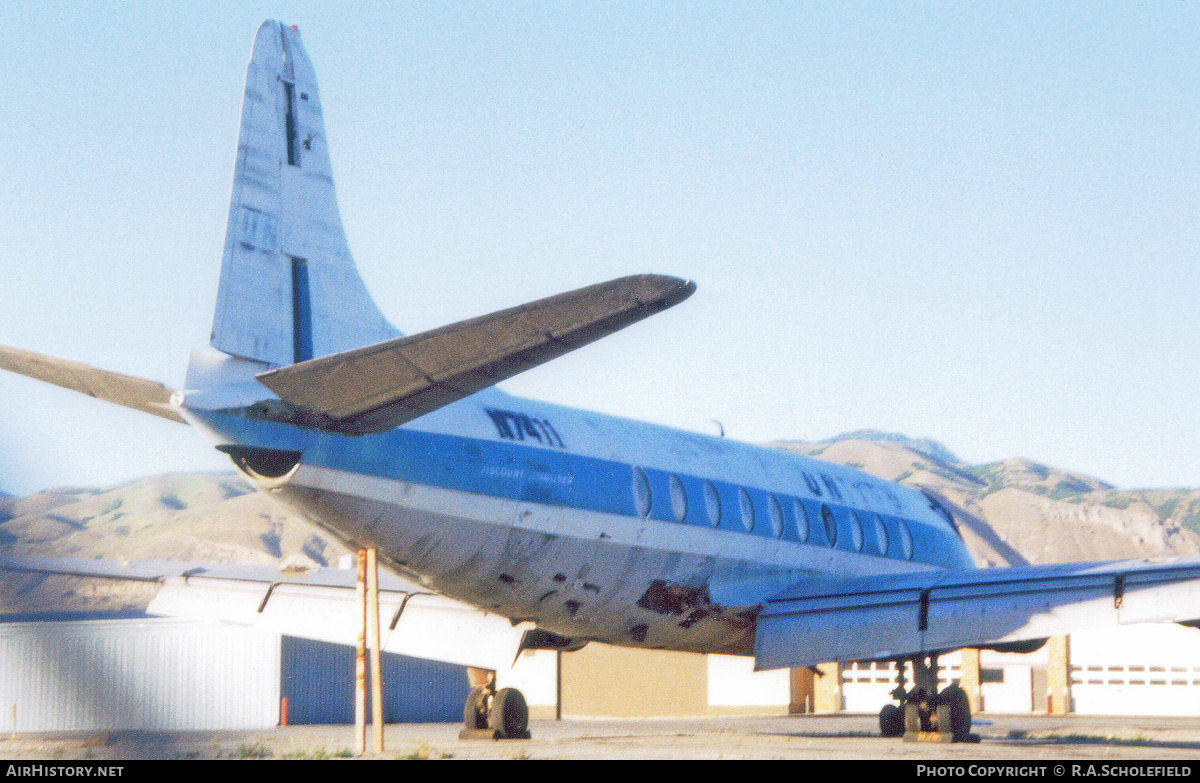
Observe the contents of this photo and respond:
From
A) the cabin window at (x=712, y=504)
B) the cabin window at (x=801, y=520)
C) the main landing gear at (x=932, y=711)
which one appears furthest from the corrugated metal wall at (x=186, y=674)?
the main landing gear at (x=932, y=711)

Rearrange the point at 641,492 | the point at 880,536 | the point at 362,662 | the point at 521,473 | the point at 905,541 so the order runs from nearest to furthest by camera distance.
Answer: the point at 362,662 → the point at 521,473 → the point at 641,492 → the point at 880,536 → the point at 905,541

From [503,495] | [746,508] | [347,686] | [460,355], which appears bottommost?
[347,686]

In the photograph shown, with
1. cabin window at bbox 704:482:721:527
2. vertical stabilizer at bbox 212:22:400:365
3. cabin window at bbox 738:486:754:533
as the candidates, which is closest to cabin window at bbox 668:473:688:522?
cabin window at bbox 704:482:721:527

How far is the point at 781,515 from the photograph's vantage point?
2062 centimetres

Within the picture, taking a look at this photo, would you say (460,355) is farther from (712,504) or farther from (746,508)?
(746,508)

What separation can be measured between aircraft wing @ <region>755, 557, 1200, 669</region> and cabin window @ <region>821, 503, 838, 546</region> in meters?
1.62

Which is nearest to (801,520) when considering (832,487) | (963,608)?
(832,487)

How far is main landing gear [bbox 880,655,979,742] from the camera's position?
1922cm

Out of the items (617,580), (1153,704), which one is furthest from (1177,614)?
(1153,704)

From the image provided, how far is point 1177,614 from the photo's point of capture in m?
16.4

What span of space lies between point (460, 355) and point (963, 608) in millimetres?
9168
